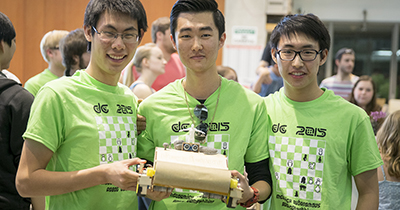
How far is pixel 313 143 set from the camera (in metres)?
1.83

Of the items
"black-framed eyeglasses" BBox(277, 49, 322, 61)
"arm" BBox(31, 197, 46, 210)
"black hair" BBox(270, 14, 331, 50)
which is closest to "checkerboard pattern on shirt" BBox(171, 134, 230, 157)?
"black-framed eyeglasses" BBox(277, 49, 322, 61)

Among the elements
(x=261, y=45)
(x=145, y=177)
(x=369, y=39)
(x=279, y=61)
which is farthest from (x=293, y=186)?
(x=369, y=39)

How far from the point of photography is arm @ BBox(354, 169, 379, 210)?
1.83 metres

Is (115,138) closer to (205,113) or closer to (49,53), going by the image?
(205,113)

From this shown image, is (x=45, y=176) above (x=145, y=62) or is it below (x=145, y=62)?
below

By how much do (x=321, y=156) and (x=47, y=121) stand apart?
1261 mm

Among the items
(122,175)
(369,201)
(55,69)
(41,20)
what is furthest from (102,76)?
(41,20)

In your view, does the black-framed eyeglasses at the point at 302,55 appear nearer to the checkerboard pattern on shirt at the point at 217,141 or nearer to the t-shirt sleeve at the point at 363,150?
the t-shirt sleeve at the point at 363,150

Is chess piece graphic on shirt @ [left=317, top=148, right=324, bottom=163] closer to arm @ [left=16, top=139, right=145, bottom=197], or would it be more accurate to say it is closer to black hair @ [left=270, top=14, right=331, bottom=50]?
black hair @ [left=270, top=14, right=331, bottom=50]

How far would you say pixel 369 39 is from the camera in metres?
8.70

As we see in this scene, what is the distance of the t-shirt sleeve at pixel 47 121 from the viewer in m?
1.55

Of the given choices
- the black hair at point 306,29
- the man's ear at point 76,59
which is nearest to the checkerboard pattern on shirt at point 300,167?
the black hair at point 306,29

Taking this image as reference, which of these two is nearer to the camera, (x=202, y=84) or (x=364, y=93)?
(x=202, y=84)

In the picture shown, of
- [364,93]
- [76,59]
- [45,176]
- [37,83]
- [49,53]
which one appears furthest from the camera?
[364,93]
